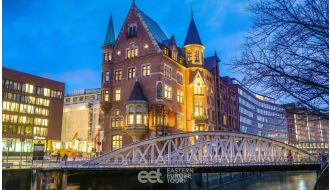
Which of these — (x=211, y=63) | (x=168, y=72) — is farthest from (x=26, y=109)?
(x=211, y=63)

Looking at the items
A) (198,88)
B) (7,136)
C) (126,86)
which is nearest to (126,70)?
(126,86)

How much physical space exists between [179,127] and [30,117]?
109ft

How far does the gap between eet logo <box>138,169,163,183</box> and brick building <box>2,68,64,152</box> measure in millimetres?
31739

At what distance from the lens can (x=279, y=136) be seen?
374 ft

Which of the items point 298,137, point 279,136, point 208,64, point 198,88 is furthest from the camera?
point 298,137

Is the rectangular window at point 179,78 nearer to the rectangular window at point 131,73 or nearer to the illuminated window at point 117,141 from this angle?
the rectangular window at point 131,73

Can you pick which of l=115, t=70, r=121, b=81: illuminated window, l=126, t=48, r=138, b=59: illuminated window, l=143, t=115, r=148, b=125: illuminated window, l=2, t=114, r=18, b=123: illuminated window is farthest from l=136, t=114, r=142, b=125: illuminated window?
l=2, t=114, r=18, b=123: illuminated window

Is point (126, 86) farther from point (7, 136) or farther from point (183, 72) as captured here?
point (7, 136)

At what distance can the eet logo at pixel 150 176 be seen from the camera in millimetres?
24766

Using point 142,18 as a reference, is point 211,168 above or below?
below

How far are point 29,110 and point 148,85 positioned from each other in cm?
3215

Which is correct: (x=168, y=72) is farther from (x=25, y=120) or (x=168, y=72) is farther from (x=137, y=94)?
(x=25, y=120)

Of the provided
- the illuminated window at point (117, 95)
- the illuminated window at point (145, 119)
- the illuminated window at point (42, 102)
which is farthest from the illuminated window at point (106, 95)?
the illuminated window at point (42, 102)

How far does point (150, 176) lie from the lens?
2552 centimetres
